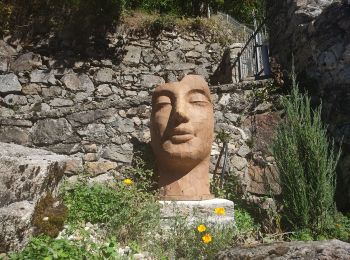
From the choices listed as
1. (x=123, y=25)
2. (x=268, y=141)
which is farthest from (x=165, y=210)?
(x=123, y=25)

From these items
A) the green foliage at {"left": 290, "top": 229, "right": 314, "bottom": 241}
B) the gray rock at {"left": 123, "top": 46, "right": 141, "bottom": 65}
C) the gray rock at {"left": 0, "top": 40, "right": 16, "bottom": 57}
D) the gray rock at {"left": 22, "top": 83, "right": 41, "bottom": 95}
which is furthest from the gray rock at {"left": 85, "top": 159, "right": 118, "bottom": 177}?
the gray rock at {"left": 0, "top": 40, "right": 16, "bottom": 57}

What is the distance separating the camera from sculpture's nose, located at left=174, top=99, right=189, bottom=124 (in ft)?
14.6

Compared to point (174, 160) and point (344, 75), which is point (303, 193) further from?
point (344, 75)

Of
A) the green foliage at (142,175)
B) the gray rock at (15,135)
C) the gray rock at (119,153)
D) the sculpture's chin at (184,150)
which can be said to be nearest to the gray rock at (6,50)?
the gray rock at (15,135)

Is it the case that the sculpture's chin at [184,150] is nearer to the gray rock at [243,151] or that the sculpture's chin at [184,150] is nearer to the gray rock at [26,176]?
the gray rock at [243,151]

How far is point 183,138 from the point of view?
14.6ft

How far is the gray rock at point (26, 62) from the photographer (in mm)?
7742

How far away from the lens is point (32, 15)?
8352 millimetres

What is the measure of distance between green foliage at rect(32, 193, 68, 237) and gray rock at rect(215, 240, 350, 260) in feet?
5.27

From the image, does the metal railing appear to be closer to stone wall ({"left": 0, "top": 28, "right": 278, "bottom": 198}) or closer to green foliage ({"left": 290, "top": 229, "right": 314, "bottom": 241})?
stone wall ({"left": 0, "top": 28, "right": 278, "bottom": 198})

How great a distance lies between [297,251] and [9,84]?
655 cm

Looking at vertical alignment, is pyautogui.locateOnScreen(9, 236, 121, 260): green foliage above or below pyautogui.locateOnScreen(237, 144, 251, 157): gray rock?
below

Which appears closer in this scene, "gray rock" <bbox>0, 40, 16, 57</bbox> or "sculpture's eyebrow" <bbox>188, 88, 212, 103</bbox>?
"sculpture's eyebrow" <bbox>188, 88, 212, 103</bbox>

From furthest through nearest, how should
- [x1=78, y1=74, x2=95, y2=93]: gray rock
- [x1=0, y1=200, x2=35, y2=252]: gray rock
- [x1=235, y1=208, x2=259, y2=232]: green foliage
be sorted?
[x1=78, y1=74, x2=95, y2=93]: gray rock
[x1=235, y1=208, x2=259, y2=232]: green foliage
[x1=0, y1=200, x2=35, y2=252]: gray rock
